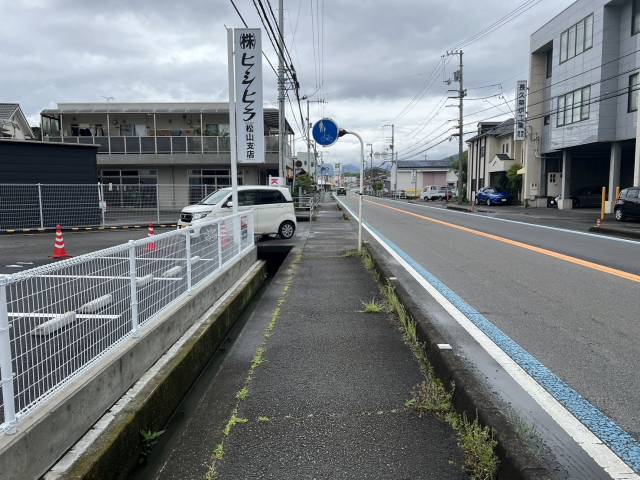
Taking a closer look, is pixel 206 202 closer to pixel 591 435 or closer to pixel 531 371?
pixel 531 371

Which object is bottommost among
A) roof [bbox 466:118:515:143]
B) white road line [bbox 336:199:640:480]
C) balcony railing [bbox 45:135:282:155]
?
white road line [bbox 336:199:640:480]

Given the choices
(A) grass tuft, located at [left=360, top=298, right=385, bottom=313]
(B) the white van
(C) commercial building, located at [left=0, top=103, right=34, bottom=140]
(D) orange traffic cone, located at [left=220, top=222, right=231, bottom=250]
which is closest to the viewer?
(A) grass tuft, located at [left=360, top=298, right=385, bottom=313]

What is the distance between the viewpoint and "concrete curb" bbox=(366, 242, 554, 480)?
266 centimetres

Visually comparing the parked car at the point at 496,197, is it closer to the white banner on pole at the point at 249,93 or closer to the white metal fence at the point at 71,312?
the white banner on pole at the point at 249,93

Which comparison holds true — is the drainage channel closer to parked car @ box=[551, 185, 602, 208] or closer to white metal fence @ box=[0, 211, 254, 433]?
white metal fence @ box=[0, 211, 254, 433]

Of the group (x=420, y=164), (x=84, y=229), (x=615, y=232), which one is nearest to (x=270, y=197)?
(x=84, y=229)

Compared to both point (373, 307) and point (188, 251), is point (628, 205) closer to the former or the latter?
point (373, 307)

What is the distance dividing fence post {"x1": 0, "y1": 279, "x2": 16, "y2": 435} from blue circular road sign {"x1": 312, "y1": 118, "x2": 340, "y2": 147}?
8744 mm

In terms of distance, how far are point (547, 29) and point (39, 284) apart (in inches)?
1550

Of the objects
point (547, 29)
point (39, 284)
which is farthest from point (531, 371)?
point (547, 29)

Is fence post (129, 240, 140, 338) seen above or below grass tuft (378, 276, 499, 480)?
above

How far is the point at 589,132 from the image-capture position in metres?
28.6

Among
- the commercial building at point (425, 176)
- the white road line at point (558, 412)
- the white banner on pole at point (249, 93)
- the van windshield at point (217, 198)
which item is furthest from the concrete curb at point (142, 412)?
the commercial building at point (425, 176)

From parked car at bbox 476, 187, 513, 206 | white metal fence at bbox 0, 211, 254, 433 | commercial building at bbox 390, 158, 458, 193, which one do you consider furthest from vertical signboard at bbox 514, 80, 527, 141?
commercial building at bbox 390, 158, 458, 193
